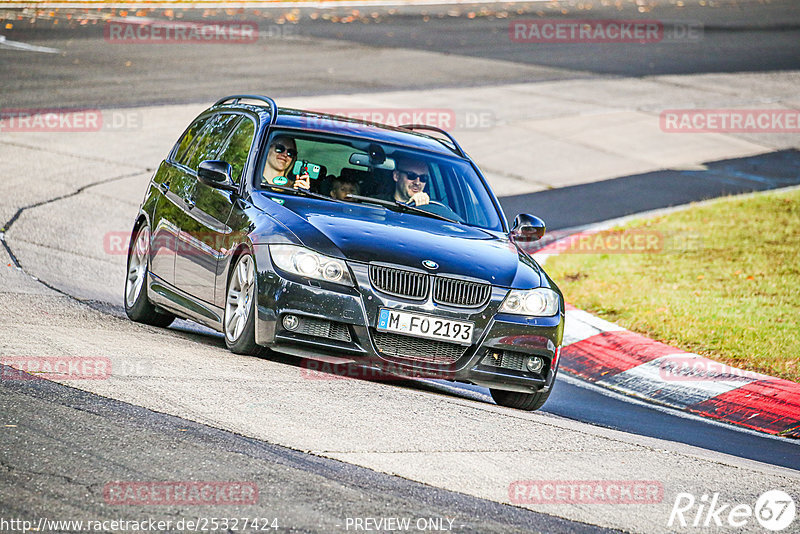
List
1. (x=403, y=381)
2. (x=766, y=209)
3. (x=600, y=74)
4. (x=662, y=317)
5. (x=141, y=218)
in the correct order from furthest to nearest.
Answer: (x=600, y=74) < (x=766, y=209) < (x=662, y=317) < (x=141, y=218) < (x=403, y=381)

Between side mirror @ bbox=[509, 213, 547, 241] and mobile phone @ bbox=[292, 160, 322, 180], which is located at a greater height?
mobile phone @ bbox=[292, 160, 322, 180]

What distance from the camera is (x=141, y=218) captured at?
33.4 feet

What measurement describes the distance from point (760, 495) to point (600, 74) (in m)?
23.0

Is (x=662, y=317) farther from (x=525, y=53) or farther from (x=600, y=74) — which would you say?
(x=525, y=53)

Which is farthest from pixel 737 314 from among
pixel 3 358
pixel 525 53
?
pixel 525 53

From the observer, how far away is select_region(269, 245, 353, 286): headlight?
25.2 ft
